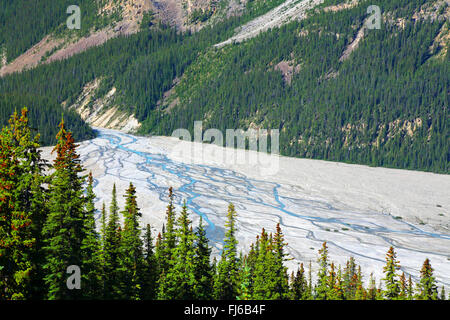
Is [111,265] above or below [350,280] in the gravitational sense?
above

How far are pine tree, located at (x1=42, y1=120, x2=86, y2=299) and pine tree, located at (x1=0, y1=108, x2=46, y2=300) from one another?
0.65 m

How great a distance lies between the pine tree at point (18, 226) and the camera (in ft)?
74.1

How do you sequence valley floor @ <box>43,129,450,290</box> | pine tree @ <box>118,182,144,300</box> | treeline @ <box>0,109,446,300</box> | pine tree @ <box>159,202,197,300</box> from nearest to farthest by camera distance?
treeline @ <box>0,109,446,300</box> < pine tree @ <box>159,202,197,300</box> < pine tree @ <box>118,182,144,300</box> < valley floor @ <box>43,129,450,290</box>

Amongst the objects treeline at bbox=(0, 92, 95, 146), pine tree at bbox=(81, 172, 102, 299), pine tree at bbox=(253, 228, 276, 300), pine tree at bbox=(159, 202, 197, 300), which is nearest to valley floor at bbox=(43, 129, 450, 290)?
treeline at bbox=(0, 92, 95, 146)

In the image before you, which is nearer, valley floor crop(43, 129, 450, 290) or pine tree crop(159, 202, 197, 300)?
pine tree crop(159, 202, 197, 300)

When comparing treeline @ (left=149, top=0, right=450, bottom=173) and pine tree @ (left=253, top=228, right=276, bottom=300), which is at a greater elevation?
treeline @ (left=149, top=0, right=450, bottom=173)

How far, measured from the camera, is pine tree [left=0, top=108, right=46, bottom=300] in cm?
2259

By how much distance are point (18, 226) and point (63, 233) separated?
1977 millimetres

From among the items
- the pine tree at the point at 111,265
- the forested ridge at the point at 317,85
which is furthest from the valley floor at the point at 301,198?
the pine tree at the point at 111,265

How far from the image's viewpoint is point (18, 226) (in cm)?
2270

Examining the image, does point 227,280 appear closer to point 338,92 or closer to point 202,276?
point 202,276

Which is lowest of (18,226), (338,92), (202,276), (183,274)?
(202,276)

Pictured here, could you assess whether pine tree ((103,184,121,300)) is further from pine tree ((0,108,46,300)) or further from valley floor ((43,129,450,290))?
valley floor ((43,129,450,290))

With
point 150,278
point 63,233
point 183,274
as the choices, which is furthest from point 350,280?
point 63,233
